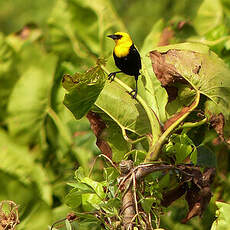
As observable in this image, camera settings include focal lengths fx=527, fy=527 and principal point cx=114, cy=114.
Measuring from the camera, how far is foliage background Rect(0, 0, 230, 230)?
1087 millimetres

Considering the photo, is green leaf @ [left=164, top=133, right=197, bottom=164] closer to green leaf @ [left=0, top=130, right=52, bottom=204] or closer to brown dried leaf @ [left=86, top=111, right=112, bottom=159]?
brown dried leaf @ [left=86, top=111, right=112, bottom=159]

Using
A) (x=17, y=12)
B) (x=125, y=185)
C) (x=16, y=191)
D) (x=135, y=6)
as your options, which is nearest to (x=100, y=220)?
(x=125, y=185)

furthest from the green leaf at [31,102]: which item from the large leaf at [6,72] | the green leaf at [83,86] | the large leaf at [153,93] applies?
the green leaf at [83,86]

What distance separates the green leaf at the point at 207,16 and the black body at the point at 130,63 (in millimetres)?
657

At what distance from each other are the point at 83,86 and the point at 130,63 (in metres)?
0.11

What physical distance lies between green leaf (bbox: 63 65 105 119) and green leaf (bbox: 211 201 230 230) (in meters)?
0.23

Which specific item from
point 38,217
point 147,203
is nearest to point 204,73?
point 147,203

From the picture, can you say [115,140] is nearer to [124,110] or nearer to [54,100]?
[124,110]

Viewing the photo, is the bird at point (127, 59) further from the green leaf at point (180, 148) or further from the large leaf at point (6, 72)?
the large leaf at point (6, 72)

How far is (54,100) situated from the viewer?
1292 mm

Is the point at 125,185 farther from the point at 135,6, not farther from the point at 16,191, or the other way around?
the point at 135,6

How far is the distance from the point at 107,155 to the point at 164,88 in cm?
13

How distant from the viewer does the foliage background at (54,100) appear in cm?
109

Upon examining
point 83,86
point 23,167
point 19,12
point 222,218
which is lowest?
point 19,12
